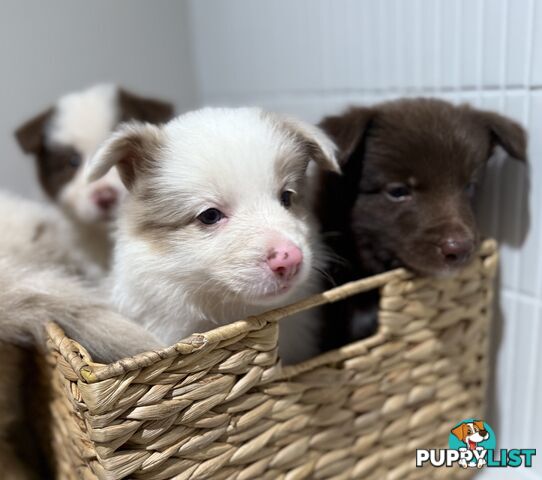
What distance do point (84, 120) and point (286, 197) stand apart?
0.80 m

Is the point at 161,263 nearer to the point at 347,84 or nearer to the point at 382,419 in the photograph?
the point at 382,419

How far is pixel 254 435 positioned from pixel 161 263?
0.32 meters

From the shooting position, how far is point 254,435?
89 cm

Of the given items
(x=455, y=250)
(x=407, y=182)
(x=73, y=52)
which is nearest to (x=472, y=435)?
(x=455, y=250)

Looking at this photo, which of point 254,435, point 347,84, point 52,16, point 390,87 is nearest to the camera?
point 254,435

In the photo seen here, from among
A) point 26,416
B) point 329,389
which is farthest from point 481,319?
point 26,416

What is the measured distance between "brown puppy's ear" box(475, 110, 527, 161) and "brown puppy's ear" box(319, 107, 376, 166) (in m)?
0.22

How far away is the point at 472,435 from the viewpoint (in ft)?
3.90

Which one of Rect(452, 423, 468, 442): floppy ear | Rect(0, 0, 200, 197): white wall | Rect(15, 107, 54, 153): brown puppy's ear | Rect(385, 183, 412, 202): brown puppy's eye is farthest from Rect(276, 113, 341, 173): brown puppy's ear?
Rect(0, 0, 200, 197): white wall

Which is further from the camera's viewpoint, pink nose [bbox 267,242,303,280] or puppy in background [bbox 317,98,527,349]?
puppy in background [bbox 317,98,527,349]

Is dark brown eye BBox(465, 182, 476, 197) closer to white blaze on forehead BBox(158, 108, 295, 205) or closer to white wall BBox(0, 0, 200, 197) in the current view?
white blaze on forehead BBox(158, 108, 295, 205)

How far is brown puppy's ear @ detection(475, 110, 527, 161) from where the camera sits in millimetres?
1071

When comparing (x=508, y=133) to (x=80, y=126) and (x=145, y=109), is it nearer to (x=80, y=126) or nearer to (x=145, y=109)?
(x=145, y=109)

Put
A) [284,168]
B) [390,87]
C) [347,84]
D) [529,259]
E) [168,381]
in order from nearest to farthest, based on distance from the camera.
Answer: [168,381] < [284,168] < [529,259] < [390,87] < [347,84]
